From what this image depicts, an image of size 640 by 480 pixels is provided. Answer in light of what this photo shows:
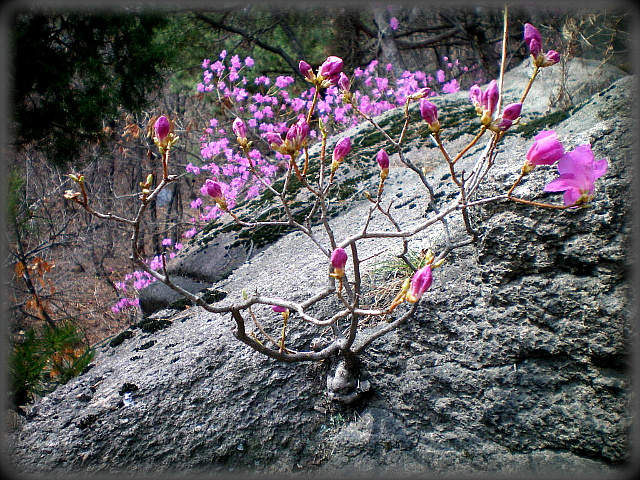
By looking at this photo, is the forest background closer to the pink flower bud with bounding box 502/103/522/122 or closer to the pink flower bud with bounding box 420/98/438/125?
the pink flower bud with bounding box 420/98/438/125

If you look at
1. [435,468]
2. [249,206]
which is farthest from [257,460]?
[249,206]

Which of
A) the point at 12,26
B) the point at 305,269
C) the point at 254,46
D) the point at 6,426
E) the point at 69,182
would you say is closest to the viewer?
the point at 6,426

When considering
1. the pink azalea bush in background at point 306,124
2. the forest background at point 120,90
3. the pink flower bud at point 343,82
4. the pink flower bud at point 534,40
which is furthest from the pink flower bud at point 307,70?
the forest background at point 120,90

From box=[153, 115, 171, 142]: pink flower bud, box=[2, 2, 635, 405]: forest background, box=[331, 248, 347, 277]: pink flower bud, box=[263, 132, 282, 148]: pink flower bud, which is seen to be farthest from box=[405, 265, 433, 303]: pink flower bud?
box=[2, 2, 635, 405]: forest background

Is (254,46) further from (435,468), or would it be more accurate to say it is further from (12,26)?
(435,468)

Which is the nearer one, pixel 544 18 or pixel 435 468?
pixel 435 468
